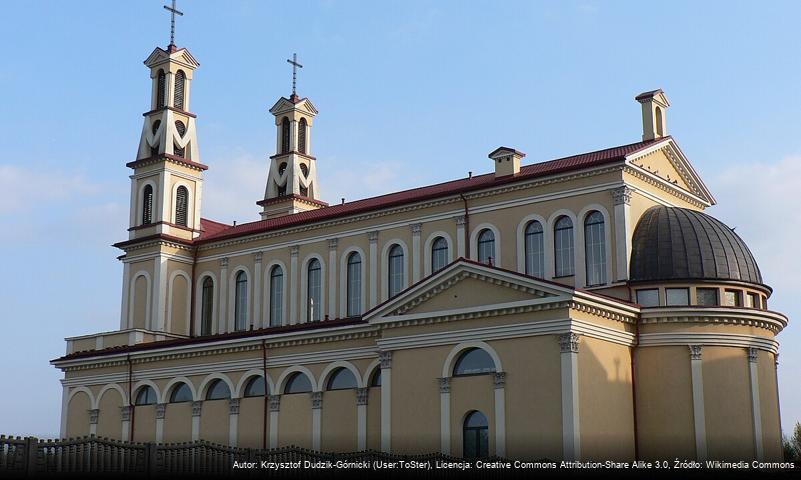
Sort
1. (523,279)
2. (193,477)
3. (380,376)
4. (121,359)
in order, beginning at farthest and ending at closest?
(121,359)
(380,376)
(523,279)
(193,477)

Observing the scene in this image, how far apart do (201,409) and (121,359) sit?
598 cm

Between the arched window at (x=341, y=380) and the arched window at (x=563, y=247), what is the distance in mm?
9300

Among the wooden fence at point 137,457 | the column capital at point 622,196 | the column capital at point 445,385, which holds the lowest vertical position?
the wooden fence at point 137,457

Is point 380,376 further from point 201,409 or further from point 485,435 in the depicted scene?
point 201,409

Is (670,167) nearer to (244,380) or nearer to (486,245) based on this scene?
(486,245)

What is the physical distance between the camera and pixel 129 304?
59.0m

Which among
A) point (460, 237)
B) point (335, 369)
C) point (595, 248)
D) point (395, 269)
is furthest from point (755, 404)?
point (395, 269)

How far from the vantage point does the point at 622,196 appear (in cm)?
4366

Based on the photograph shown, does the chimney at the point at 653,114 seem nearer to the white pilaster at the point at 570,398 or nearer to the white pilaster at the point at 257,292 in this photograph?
the white pilaster at the point at 570,398

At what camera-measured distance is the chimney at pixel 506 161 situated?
48094mm

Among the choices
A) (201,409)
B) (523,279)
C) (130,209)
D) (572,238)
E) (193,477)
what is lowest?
(193,477)

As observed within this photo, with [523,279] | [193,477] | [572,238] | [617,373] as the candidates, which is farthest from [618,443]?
[193,477]

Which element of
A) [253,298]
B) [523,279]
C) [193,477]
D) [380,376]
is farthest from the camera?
[253,298]

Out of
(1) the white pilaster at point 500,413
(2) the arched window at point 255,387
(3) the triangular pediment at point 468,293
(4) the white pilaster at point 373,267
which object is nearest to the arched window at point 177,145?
(4) the white pilaster at point 373,267
